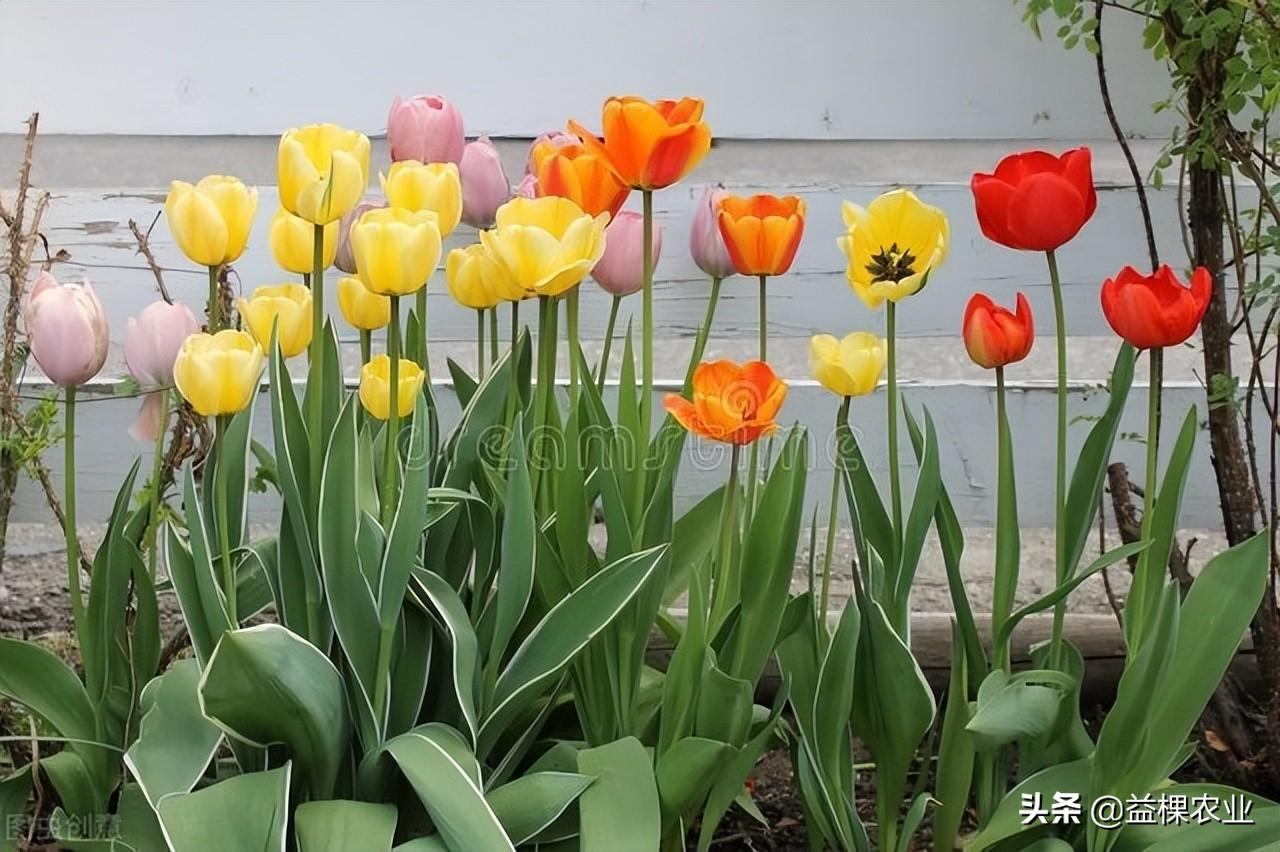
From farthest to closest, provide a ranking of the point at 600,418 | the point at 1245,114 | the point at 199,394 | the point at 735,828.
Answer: the point at 1245,114 → the point at 735,828 → the point at 600,418 → the point at 199,394

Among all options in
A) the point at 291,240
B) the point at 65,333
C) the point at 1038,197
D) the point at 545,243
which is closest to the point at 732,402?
the point at 545,243

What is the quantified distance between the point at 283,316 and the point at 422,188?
181mm

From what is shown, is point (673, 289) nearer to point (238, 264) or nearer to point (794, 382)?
point (794, 382)

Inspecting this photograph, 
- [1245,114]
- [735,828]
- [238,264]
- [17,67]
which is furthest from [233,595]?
[1245,114]

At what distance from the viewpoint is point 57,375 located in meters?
0.95

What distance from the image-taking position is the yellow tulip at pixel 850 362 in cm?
104

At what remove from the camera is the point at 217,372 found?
2.73 ft

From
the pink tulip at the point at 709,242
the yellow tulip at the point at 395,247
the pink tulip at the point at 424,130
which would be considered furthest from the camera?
the pink tulip at the point at 709,242

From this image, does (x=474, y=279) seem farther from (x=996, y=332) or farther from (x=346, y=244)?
(x=996, y=332)

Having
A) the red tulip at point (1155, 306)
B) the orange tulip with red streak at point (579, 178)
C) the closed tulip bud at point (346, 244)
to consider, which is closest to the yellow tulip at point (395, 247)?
the orange tulip with red streak at point (579, 178)

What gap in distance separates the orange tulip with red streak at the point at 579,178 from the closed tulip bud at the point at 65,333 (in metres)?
0.36

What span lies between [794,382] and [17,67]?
104 centimetres

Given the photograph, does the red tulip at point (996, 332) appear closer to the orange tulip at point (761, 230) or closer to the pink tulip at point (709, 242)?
the orange tulip at point (761, 230)

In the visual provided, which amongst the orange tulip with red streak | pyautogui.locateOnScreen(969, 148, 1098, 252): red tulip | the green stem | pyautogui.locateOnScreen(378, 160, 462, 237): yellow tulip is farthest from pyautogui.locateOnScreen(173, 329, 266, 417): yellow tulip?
pyautogui.locateOnScreen(969, 148, 1098, 252): red tulip
